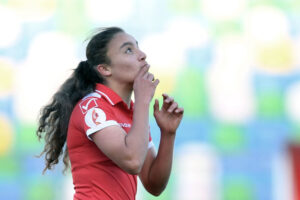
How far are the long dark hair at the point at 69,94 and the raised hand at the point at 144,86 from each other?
137 mm

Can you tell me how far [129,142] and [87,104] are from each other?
7.8 inches

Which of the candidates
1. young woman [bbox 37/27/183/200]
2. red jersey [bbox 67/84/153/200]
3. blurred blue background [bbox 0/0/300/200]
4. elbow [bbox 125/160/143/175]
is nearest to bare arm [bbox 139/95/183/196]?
young woman [bbox 37/27/183/200]

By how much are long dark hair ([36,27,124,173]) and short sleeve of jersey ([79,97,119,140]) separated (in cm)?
8

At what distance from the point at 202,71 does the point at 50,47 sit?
3.77ft

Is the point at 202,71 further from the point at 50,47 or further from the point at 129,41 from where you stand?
the point at 129,41

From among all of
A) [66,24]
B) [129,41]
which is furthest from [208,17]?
[129,41]

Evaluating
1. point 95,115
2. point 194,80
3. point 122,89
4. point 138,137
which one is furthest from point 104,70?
point 194,80

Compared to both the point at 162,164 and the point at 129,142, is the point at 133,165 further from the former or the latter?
the point at 162,164

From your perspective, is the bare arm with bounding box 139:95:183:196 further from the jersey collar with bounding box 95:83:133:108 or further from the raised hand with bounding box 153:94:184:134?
the jersey collar with bounding box 95:83:133:108

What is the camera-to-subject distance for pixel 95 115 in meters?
1.41

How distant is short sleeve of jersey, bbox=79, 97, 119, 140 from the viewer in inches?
54.5

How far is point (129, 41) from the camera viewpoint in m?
1.59

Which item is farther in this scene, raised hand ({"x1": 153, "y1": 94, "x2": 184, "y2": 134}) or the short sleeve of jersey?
raised hand ({"x1": 153, "y1": 94, "x2": 184, "y2": 134})

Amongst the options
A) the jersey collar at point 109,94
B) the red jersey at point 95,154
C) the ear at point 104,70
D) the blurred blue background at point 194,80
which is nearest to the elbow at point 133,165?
the red jersey at point 95,154
